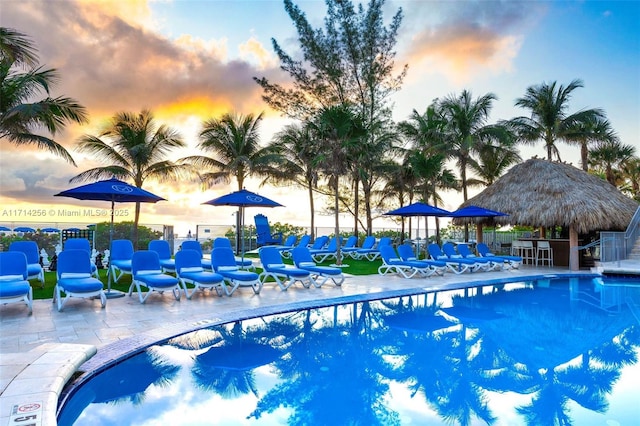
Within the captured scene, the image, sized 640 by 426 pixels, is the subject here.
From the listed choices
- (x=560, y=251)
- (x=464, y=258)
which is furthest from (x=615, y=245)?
(x=464, y=258)

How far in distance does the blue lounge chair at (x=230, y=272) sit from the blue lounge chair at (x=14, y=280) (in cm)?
358

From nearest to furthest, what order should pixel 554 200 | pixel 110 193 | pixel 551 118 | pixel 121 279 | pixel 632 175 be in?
pixel 110 193 → pixel 121 279 → pixel 554 200 → pixel 551 118 → pixel 632 175

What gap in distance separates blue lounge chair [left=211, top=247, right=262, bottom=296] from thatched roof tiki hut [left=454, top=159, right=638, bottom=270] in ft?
40.8

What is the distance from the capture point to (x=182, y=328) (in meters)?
6.48

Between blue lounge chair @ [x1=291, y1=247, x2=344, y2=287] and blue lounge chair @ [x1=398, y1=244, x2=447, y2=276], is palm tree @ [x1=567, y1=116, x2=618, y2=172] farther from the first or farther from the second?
blue lounge chair @ [x1=291, y1=247, x2=344, y2=287]

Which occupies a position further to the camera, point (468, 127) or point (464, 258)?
point (468, 127)

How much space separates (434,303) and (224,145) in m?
15.0

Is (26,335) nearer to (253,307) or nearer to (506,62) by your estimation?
(253,307)

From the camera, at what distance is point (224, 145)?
21609 millimetres

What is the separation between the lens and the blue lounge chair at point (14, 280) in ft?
22.0

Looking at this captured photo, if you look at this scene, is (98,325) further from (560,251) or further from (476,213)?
(560,251)

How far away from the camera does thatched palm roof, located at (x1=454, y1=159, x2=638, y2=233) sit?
53.2 feet

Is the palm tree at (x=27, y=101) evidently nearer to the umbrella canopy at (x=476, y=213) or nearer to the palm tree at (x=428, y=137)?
the palm tree at (x=428, y=137)

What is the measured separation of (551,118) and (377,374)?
23.2 metres
